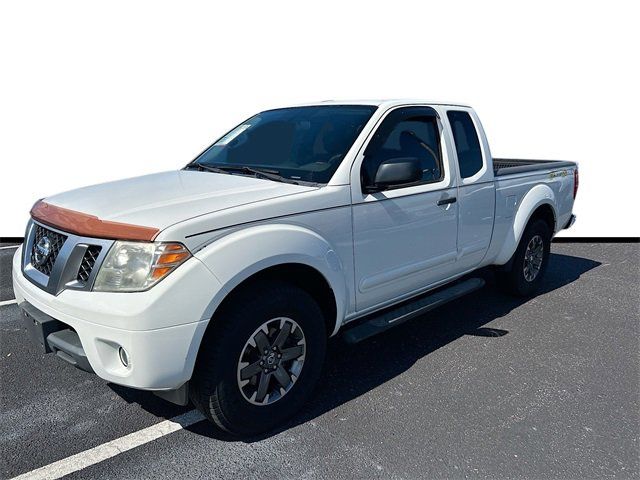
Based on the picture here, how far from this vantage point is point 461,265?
4.19 m

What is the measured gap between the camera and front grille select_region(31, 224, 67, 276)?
273 cm

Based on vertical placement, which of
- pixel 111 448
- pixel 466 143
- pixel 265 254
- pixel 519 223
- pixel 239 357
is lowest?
pixel 111 448

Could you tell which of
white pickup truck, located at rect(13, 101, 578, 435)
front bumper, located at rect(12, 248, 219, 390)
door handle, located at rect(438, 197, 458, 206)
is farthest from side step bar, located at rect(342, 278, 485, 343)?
front bumper, located at rect(12, 248, 219, 390)

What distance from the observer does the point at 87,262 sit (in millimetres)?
2518

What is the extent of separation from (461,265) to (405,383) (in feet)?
3.97

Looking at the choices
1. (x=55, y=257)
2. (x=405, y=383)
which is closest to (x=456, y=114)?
(x=405, y=383)

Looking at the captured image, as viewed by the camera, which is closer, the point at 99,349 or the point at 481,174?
the point at 99,349

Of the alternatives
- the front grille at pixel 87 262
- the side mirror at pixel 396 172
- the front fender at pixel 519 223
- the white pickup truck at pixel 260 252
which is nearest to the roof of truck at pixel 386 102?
the white pickup truck at pixel 260 252

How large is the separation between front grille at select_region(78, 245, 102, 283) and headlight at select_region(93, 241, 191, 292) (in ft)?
0.33

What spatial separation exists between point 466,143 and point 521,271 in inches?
61.3

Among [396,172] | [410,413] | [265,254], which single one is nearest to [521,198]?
[396,172]

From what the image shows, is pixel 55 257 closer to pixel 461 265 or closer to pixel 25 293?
pixel 25 293

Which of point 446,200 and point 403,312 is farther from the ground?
point 446,200

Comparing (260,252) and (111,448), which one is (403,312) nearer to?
(260,252)
